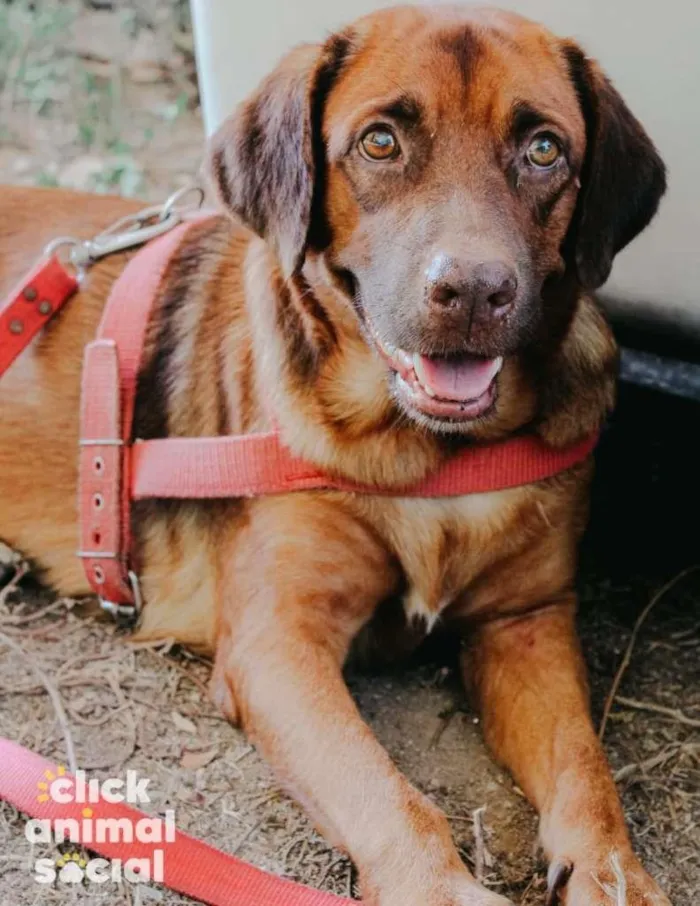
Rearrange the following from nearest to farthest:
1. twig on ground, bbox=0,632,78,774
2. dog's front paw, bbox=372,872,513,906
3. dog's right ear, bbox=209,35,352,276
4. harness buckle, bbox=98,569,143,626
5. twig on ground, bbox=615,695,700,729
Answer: dog's front paw, bbox=372,872,513,906, dog's right ear, bbox=209,35,352,276, twig on ground, bbox=0,632,78,774, twig on ground, bbox=615,695,700,729, harness buckle, bbox=98,569,143,626

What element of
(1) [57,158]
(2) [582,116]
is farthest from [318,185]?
(1) [57,158]

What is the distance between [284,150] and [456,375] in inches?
24.2

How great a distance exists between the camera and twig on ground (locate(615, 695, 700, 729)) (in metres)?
3.12

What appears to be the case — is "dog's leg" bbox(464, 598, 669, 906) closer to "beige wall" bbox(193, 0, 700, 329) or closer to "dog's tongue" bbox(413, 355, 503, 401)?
"dog's tongue" bbox(413, 355, 503, 401)

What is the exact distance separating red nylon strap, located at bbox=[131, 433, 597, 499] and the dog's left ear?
42cm

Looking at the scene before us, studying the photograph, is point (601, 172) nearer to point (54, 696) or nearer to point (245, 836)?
point (245, 836)

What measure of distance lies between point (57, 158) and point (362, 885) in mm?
4508

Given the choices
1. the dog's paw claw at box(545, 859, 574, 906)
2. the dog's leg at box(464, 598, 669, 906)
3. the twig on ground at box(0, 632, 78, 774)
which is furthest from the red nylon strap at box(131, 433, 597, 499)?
the dog's paw claw at box(545, 859, 574, 906)

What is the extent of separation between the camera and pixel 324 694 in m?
2.71

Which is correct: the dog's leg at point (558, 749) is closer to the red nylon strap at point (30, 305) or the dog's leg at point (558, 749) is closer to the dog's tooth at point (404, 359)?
the dog's tooth at point (404, 359)

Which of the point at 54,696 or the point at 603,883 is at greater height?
the point at 603,883

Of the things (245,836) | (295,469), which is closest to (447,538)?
(295,469)

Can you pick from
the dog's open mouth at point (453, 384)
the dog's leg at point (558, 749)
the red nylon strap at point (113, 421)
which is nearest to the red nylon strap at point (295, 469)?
the red nylon strap at point (113, 421)

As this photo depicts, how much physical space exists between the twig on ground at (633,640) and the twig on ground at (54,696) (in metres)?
1.22
